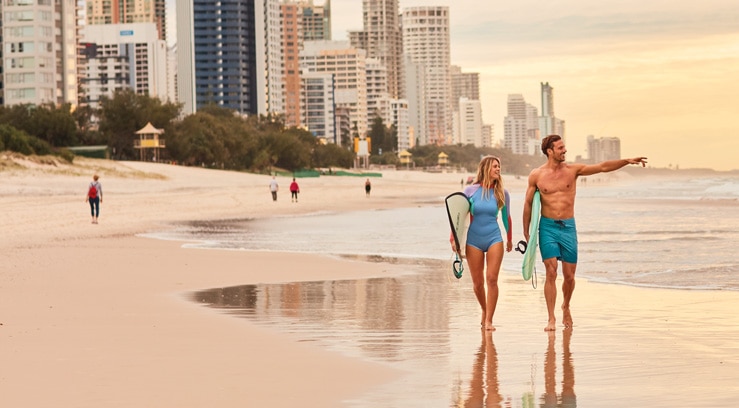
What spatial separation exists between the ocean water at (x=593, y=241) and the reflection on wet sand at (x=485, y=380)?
19.0 feet

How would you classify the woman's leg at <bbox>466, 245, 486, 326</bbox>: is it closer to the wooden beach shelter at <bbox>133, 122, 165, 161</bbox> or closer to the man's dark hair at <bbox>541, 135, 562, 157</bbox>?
the man's dark hair at <bbox>541, 135, 562, 157</bbox>

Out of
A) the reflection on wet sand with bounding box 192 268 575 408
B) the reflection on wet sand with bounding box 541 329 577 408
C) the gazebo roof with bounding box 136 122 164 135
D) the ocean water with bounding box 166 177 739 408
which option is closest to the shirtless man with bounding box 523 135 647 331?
the ocean water with bounding box 166 177 739 408

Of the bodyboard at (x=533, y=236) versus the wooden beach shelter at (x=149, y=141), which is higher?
the wooden beach shelter at (x=149, y=141)

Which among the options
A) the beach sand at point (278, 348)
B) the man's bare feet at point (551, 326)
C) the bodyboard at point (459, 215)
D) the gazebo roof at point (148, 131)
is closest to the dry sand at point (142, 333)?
the beach sand at point (278, 348)

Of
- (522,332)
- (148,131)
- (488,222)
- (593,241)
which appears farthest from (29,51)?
(522,332)

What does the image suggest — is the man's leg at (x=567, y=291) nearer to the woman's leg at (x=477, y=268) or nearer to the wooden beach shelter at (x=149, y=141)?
the woman's leg at (x=477, y=268)

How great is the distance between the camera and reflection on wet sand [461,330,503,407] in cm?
660

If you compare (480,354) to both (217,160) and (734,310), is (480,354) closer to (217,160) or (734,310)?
(734,310)

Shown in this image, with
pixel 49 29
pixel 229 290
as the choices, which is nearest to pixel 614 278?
pixel 229 290

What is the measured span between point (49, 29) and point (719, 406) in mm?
134895

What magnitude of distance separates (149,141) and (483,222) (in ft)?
268

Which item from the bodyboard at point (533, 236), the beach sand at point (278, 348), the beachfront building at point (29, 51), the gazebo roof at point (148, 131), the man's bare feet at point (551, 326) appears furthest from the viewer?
the beachfront building at point (29, 51)

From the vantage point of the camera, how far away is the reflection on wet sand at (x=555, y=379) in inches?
258

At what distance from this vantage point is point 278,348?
8703 millimetres
